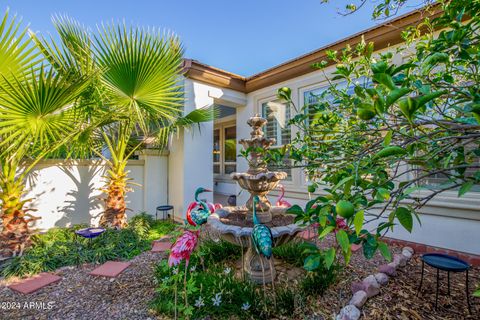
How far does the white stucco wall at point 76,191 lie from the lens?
15.0 feet

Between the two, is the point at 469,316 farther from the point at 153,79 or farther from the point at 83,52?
the point at 83,52

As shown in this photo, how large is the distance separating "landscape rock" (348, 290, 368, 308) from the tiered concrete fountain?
82 cm

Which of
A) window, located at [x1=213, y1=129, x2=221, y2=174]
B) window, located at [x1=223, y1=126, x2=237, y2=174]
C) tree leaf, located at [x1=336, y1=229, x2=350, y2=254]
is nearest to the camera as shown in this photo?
tree leaf, located at [x1=336, y1=229, x2=350, y2=254]

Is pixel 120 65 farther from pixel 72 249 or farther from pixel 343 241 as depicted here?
pixel 343 241

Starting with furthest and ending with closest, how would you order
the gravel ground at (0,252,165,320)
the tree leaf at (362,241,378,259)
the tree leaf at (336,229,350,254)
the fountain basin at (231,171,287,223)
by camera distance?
the fountain basin at (231,171,287,223)
the gravel ground at (0,252,165,320)
the tree leaf at (362,241,378,259)
the tree leaf at (336,229,350,254)

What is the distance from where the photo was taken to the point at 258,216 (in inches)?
125

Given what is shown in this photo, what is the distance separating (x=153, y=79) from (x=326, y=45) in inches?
145

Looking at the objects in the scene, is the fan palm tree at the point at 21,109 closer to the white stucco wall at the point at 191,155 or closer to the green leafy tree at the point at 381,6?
the white stucco wall at the point at 191,155

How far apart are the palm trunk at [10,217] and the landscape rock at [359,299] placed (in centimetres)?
465

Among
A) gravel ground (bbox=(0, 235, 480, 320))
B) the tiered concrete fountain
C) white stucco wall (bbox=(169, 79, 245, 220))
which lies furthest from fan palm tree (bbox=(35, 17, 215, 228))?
the tiered concrete fountain

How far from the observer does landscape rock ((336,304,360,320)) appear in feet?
6.85

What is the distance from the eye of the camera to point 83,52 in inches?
153

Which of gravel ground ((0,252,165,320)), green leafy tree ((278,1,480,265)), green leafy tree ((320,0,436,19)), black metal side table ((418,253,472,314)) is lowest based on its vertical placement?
gravel ground ((0,252,165,320))

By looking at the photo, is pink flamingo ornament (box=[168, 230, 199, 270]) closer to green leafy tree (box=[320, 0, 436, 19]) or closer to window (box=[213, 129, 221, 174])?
green leafy tree (box=[320, 0, 436, 19])
